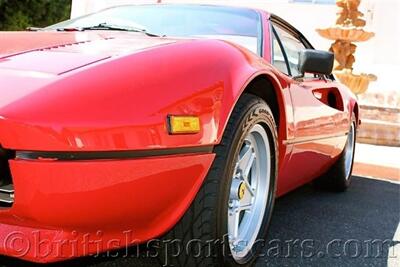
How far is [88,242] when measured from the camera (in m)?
1.50

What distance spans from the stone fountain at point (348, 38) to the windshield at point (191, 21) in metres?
6.70

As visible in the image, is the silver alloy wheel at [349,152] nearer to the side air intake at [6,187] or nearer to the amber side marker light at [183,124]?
the amber side marker light at [183,124]

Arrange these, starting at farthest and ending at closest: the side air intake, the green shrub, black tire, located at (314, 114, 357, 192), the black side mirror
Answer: the green shrub
black tire, located at (314, 114, 357, 192)
the black side mirror
the side air intake

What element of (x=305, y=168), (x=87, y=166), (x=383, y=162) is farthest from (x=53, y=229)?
(x=383, y=162)

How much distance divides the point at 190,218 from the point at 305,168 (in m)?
1.24

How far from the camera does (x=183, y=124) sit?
1.58m

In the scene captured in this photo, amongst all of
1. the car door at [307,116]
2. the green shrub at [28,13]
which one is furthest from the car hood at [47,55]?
the green shrub at [28,13]

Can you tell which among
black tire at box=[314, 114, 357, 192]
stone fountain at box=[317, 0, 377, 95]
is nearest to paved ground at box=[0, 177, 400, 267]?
black tire at box=[314, 114, 357, 192]

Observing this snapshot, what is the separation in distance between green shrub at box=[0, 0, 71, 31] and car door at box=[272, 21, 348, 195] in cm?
1222

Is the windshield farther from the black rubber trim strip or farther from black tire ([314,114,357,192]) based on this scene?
black tire ([314,114,357,192])

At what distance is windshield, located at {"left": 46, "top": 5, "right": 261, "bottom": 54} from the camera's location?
263 centimetres

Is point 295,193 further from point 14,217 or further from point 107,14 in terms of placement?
point 14,217

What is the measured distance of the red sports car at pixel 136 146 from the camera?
54.1 inches

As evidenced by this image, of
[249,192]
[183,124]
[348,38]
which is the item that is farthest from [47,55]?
[348,38]
